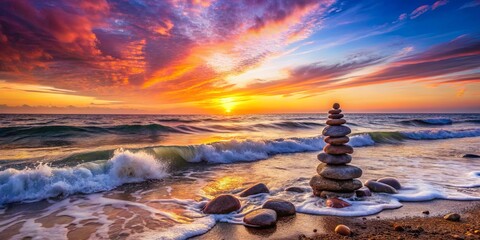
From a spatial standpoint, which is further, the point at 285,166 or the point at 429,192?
the point at 285,166

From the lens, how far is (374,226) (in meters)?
5.52

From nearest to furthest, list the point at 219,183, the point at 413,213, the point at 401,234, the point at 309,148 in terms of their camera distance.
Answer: the point at 401,234 < the point at 413,213 < the point at 219,183 < the point at 309,148

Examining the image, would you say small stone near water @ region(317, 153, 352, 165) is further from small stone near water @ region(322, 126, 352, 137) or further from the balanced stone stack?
small stone near water @ region(322, 126, 352, 137)

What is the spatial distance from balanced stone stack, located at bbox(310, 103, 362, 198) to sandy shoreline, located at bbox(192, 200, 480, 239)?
4.28 feet

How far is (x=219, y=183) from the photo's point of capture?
9.69m

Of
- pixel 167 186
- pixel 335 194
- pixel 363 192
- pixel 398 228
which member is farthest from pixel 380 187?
pixel 167 186

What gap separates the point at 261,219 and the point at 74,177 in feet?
22.5

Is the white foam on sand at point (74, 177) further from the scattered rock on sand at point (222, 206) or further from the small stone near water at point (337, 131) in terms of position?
the small stone near water at point (337, 131)

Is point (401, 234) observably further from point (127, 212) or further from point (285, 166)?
point (285, 166)

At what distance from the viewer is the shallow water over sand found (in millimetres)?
5746

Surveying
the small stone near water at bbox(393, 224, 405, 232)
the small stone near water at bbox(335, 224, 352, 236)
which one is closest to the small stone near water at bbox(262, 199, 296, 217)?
the small stone near water at bbox(335, 224, 352, 236)

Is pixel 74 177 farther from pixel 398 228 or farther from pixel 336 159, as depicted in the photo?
pixel 398 228

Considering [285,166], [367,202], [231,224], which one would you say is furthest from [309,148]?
[231,224]

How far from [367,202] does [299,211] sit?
189 centimetres
